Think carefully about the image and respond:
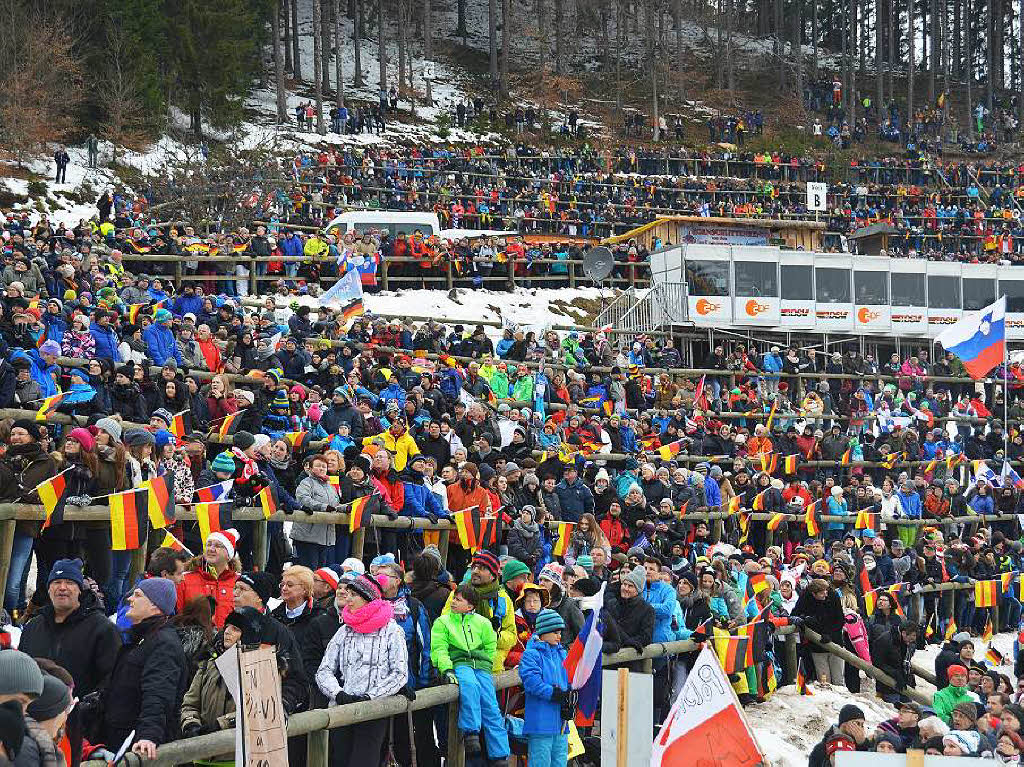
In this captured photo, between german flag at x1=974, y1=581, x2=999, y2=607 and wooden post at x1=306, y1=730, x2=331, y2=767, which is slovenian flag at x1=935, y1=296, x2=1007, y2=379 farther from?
wooden post at x1=306, y1=730, x2=331, y2=767

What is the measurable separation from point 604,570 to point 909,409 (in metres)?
18.9

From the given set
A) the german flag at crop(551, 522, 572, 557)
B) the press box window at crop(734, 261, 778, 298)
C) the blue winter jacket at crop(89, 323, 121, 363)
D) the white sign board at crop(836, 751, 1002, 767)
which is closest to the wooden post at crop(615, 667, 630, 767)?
the white sign board at crop(836, 751, 1002, 767)

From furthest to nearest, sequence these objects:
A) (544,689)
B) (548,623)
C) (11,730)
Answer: (548,623) < (544,689) < (11,730)

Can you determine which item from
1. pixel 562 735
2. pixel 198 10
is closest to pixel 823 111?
pixel 198 10

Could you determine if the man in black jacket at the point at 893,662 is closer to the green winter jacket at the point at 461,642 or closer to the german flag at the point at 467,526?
the german flag at the point at 467,526

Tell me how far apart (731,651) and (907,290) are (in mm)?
27612

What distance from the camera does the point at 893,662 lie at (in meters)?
14.6

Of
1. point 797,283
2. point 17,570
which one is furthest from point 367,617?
point 797,283

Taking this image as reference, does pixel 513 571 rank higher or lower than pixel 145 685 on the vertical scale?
lower

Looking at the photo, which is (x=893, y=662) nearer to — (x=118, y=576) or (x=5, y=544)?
(x=118, y=576)

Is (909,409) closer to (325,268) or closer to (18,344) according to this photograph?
(325,268)

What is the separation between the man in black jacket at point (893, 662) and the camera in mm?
14484

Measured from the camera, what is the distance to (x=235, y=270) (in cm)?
2727

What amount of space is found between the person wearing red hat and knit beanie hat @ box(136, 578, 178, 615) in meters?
1.27
